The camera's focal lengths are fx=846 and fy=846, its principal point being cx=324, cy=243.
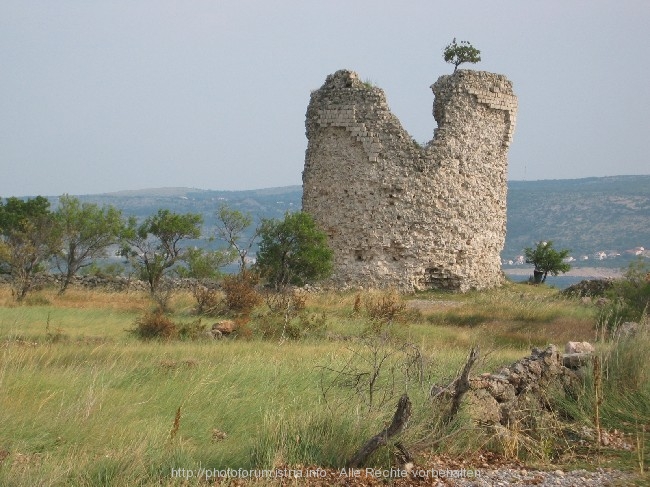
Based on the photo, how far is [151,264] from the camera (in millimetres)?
24578

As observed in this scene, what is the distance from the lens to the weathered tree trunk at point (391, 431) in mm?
5723

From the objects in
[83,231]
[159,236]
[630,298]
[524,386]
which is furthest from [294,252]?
[524,386]

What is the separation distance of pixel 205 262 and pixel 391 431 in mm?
26327

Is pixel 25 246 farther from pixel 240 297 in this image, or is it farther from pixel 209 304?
pixel 240 297

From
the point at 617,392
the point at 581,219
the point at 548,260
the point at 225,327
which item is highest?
the point at 617,392

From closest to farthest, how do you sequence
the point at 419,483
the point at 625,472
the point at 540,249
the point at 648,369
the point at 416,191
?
1. the point at 419,483
2. the point at 625,472
3. the point at 648,369
4. the point at 416,191
5. the point at 540,249

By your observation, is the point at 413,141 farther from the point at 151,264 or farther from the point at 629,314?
the point at 629,314

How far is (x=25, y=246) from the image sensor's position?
842 inches

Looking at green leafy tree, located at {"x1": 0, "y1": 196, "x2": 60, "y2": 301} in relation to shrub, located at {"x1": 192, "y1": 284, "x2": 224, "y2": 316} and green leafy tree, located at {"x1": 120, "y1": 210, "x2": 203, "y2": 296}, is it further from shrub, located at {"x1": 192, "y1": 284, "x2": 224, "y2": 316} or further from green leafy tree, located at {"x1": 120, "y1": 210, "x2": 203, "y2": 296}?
shrub, located at {"x1": 192, "y1": 284, "x2": 224, "y2": 316}

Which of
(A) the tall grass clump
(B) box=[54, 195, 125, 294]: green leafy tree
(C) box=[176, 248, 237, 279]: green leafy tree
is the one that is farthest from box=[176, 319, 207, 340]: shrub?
(C) box=[176, 248, 237, 279]: green leafy tree

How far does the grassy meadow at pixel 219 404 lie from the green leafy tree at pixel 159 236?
12.6m

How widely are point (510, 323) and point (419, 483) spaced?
412 inches

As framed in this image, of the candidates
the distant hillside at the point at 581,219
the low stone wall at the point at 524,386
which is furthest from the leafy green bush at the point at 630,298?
the distant hillside at the point at 581,219

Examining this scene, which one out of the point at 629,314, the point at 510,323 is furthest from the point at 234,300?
the point at 629,314
